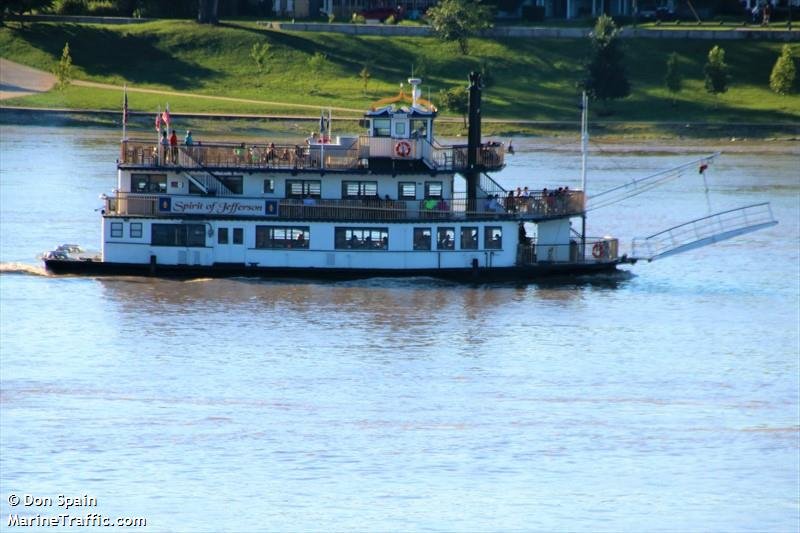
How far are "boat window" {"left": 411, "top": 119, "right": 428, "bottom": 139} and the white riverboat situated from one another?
12.0 inches

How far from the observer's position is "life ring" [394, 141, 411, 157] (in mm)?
62219

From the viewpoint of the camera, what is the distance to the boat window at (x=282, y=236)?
2429 inches

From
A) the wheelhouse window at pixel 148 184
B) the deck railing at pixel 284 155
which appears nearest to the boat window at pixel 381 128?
the deck railing at pixel 284 155

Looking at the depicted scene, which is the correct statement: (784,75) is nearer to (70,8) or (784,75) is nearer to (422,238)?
(70,8)

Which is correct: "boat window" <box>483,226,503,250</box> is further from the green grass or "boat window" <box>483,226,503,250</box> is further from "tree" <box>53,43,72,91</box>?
"tree" <box>53,43,72,91</box>

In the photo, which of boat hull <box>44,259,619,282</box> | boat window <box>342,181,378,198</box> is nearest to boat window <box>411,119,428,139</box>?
boat window <box>342,181,378,198</box>

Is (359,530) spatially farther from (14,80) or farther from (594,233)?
(14,80)

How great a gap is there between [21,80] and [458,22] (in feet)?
99.5

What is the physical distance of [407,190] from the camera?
6281cm

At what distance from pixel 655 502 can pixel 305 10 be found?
106523 millimetres

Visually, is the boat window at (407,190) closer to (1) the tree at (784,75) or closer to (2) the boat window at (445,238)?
(2) the boat window at (445,238)

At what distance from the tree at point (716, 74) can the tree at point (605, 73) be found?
518cm

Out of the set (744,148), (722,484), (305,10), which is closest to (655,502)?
(722,484)

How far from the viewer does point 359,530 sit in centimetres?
3625
